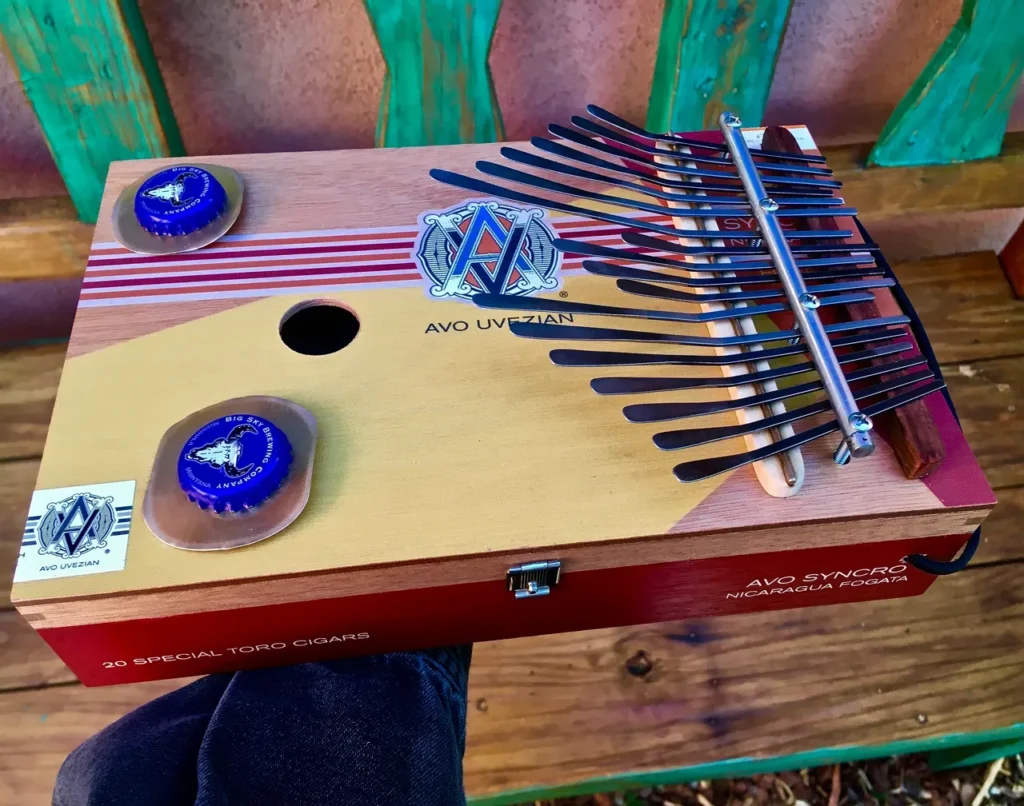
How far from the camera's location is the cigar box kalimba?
2.02 feet

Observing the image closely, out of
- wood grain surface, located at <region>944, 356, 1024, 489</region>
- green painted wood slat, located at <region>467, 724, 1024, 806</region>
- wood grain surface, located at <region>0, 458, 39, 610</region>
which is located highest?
wood grain surface, located at <region>944, 356, 1024, 489</region>

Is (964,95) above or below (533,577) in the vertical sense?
above

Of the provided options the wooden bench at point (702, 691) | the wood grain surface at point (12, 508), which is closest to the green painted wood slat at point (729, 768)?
the wooden bench at point (702, 691)

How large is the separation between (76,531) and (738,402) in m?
0.49

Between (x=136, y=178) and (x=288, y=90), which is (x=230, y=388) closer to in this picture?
(x=136, y=178)

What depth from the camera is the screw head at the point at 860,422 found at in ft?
2.03

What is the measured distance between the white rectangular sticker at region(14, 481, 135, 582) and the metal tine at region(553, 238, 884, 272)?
1.24 ft

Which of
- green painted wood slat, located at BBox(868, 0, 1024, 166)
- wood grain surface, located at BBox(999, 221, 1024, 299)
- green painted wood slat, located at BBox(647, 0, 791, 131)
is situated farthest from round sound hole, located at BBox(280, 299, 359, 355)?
wood grain surface, located at BBox(999, 221, 1024, 299)

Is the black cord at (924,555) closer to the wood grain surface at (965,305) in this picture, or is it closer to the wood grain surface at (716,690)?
the wood grain surface at (716,690)

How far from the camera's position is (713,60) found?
37.6 inches

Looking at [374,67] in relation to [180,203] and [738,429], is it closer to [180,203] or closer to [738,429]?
[180,203]

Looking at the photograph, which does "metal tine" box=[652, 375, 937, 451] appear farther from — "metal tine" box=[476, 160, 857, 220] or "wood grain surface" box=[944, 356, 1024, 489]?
"wood grain surface" box=[944, 356, 1024, 489]

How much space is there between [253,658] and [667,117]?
2.39ft

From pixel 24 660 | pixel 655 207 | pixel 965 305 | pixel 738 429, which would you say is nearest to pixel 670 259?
pixel 655 207
